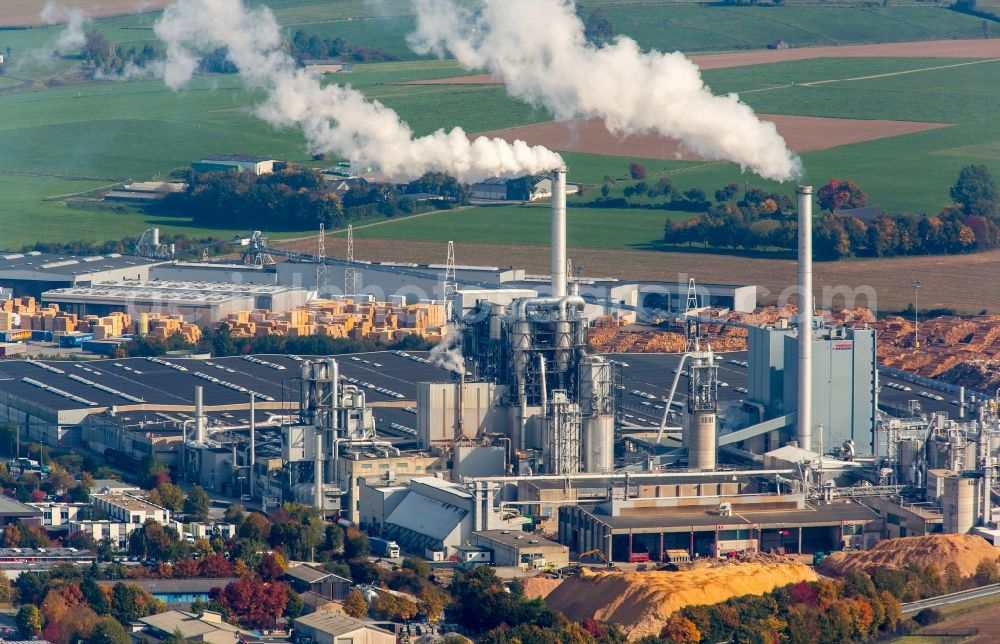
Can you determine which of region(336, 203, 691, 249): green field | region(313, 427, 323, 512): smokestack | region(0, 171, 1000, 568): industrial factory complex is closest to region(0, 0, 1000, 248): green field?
region(336, 203, 691, 249): green field

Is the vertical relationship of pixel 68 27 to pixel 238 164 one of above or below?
above

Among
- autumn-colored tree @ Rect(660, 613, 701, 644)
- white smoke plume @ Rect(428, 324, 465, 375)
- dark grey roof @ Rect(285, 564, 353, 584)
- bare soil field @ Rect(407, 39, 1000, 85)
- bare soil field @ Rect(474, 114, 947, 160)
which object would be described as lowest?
autumn-colored tree @ Rect(660, 613, 701, 644)

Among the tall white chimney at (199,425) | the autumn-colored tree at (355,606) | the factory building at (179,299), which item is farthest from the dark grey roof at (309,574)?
the factory building at (179,299)

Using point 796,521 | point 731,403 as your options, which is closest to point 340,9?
point 731,403

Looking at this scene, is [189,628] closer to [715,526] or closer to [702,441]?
[715,526]

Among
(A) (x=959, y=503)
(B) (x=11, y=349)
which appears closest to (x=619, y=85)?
(B) (x=11, y=349)

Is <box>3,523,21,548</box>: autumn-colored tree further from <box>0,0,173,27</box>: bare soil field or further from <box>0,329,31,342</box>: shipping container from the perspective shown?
<box>0,0,173,27</box>: bare soil field
